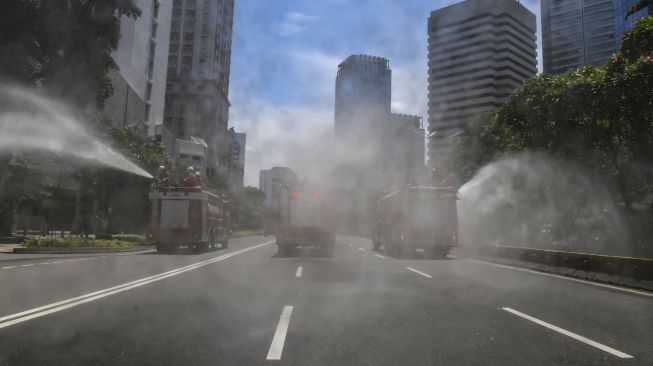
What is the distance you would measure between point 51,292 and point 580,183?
875 inches

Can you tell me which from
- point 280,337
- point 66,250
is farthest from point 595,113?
point 66,250

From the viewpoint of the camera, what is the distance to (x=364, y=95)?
1000 centimetres

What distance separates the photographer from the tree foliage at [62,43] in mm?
18109

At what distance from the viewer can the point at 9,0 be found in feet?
60.1

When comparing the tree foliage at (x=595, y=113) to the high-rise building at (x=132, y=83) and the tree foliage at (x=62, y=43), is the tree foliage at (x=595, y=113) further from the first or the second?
the high-rise building at (x=132, y=83)

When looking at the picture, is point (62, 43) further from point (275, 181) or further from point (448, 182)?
point (448, 182)

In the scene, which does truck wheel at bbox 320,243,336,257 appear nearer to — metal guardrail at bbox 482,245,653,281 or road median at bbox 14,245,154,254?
metal guardrail at bbox 482,245,653,281

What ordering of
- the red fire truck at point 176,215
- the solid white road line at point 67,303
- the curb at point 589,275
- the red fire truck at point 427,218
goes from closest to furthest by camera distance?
the solid white road line at point 67,303 → the curb at point 589,275 → the red fire truck at point 427,218 → the red fire truck at point 176,215

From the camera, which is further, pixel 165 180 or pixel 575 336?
pixel 165 180

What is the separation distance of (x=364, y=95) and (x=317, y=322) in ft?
17.3

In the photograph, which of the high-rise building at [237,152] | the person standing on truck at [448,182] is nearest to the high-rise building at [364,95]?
the high-rise building at [237,152]

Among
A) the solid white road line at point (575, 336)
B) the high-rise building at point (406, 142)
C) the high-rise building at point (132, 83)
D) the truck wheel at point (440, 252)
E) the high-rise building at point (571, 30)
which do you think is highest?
the high-rise building at point (132, 83)

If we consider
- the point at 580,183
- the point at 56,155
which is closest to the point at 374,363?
the point at 580,183

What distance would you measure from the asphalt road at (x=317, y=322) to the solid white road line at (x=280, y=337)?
0.01 metres
